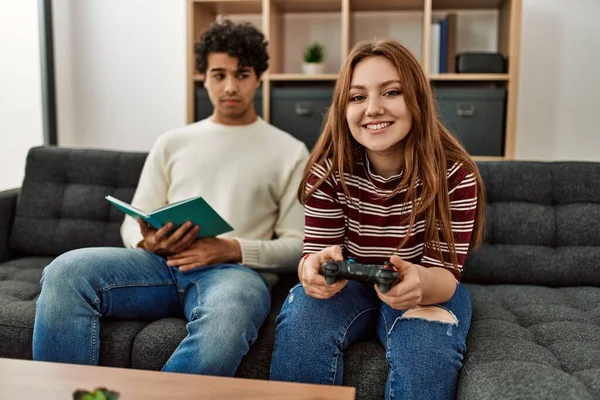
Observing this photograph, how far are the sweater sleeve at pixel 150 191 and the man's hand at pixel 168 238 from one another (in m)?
0.15

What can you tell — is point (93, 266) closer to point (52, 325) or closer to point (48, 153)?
point (52, 325)

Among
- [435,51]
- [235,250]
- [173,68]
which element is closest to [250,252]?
[235,250]

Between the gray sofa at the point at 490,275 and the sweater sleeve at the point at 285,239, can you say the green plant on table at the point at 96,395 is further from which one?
the sweater sleeve at the point at 285,239

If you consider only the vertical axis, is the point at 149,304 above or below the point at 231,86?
below

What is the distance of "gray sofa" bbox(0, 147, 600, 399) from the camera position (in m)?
1.38

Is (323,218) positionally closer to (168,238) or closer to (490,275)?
(168,238)

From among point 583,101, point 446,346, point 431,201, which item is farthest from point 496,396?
point 583,101

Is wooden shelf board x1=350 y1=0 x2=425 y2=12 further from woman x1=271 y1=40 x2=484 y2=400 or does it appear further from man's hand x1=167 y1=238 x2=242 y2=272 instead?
man's hand x1=167 y1=238 x2=242 y2=272

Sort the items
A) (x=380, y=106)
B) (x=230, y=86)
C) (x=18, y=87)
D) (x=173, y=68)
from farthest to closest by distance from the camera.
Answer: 1. (x=173, y=68)
2. (x=18, y=87)
3. (x=230, y=86)
4. (x=380, y=106)

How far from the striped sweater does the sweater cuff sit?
10.3 inches

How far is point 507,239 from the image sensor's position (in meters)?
2.06

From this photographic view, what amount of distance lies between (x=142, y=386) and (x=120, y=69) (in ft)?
7.16

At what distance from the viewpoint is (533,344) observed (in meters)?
1.48

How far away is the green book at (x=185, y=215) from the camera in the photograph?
1.60 meters
